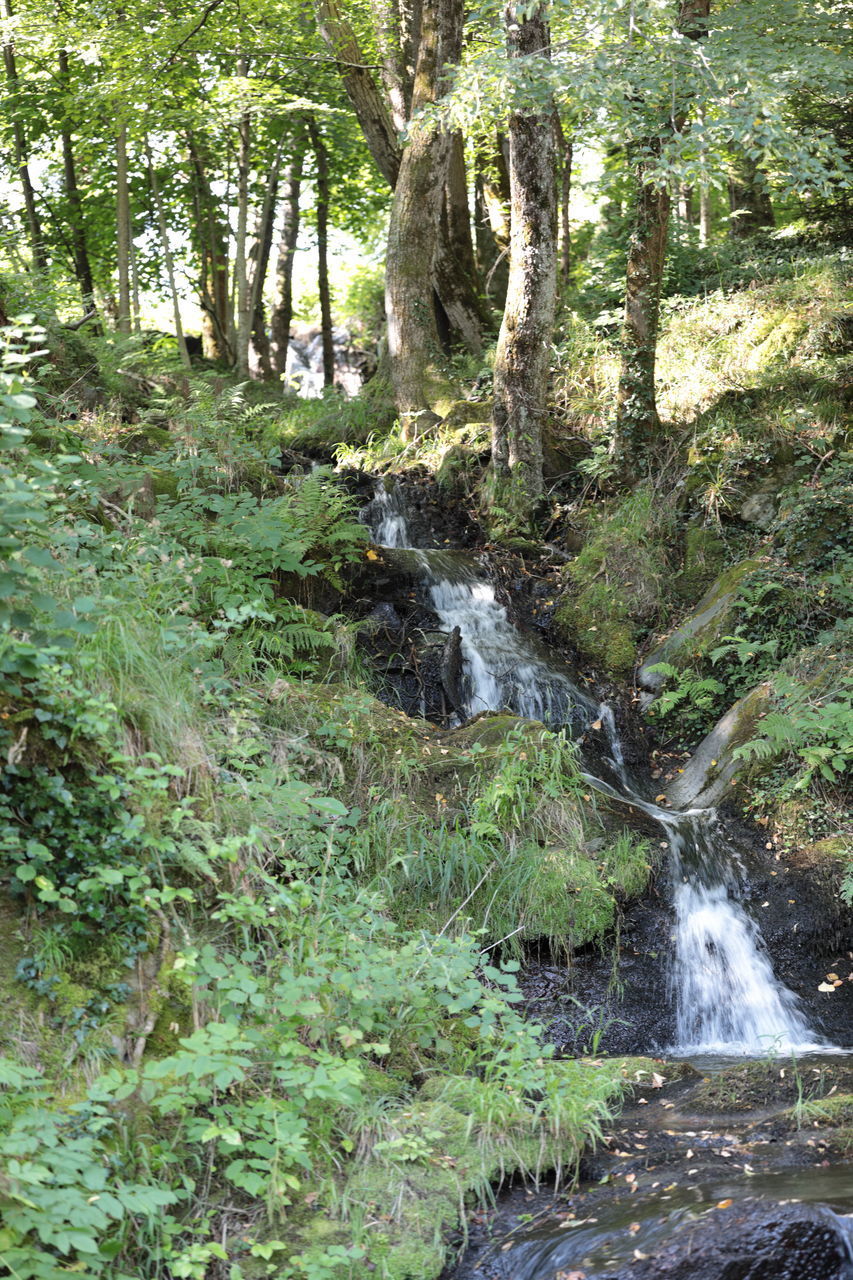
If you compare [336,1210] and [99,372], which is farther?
[99,372]

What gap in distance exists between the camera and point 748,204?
54.2ft

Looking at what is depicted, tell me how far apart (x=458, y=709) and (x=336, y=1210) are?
4862 millimetres

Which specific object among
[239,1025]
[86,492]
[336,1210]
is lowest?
[336,1210]

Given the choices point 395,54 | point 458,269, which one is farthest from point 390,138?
point 458,269

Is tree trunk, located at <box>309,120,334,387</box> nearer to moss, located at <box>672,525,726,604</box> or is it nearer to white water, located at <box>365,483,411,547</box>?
white water, located at <box>365,483,411,547</box>

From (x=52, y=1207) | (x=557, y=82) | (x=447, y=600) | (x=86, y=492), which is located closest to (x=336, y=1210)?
(x=52, y=1207)

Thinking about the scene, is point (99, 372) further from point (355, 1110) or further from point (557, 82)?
point (355, 1110)

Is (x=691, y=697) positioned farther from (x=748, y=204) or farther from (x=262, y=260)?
(x=262, y=260)

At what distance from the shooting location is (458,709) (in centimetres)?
812

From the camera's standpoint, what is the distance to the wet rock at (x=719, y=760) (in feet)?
24.2

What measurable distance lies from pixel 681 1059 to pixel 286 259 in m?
17.2

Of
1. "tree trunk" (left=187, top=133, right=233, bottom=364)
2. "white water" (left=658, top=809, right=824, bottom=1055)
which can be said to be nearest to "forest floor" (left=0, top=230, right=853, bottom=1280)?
"white water" (left=658, top=809, right=824, bottom=1055)

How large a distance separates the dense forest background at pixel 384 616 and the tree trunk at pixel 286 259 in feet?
3.71

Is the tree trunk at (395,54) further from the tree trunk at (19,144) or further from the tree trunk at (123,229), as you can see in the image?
the tree trunk at (19,144)
